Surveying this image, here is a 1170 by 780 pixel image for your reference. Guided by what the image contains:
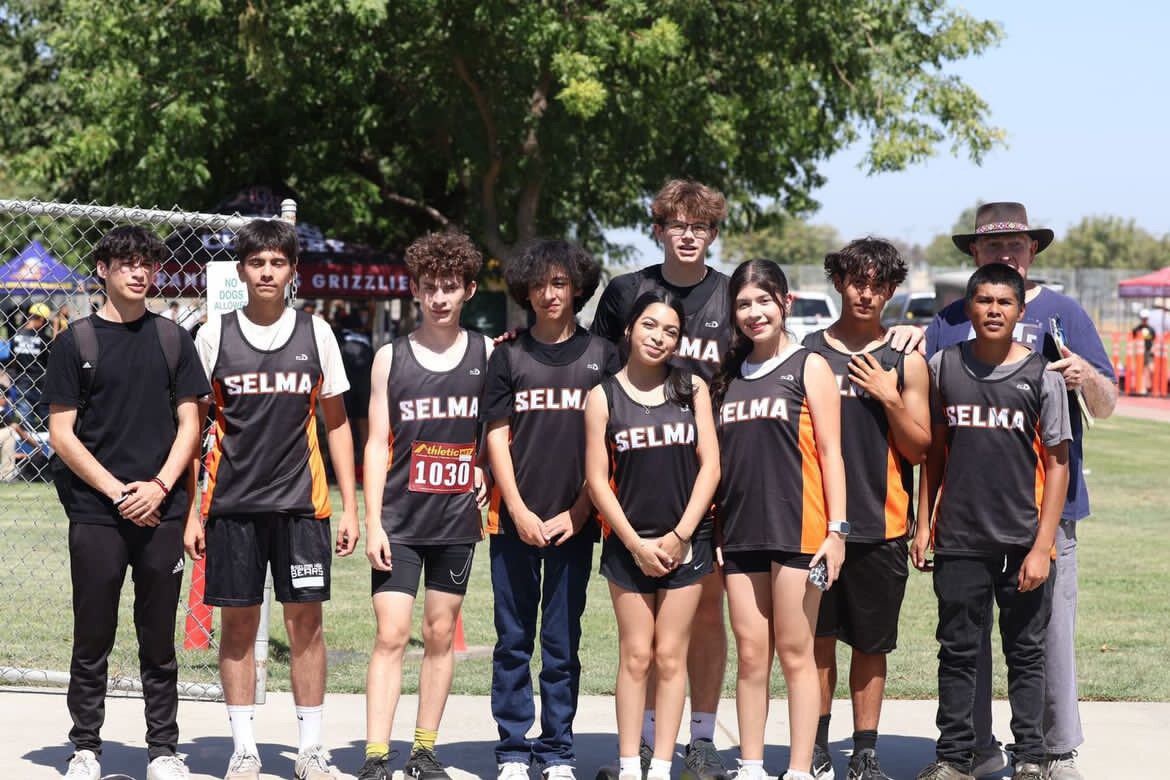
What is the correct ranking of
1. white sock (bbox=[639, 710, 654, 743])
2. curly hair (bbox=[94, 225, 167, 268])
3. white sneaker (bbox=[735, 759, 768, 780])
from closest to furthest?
white sneaker (bbox=[735, 759, 768, 780]) < curly hair (bbox=[94, 225, 167, 268]) < white sock (bbox=[639, 710, 654, 743])

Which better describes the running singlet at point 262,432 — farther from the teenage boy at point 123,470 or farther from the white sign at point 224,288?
the white sign at point 224,288

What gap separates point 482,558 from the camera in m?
10.8

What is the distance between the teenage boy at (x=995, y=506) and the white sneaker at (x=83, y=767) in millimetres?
2941

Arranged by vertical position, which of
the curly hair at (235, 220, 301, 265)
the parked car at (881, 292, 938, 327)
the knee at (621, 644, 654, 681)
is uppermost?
the parked car at (881, 292, 938, 327)

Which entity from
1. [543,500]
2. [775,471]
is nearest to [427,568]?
[543,500]

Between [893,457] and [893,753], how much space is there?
1350 mm

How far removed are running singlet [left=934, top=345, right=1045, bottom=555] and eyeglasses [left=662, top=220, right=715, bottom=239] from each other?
108 centimetres

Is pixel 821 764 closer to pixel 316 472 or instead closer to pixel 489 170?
pixel 316 472

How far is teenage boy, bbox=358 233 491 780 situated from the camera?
→ 5.04 metres

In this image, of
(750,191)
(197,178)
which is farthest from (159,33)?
(750,191)

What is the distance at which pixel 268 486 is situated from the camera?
5.05 metres

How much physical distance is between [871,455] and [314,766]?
89.9 inches

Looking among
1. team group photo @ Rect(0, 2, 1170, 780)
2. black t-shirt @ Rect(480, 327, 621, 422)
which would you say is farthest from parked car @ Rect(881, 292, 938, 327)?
black t-shirt @ Rect(480, 327, 621, 422)

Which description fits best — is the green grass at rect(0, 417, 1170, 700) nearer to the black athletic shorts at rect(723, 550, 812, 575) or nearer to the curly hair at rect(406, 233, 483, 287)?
the black athletic shorts at rect(723, 550, 812, 575)
